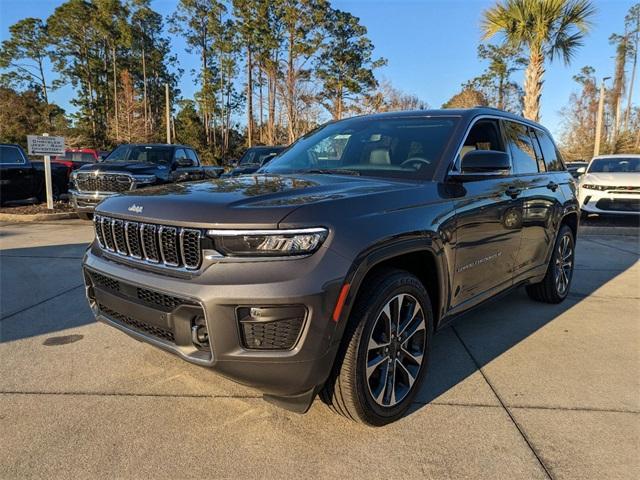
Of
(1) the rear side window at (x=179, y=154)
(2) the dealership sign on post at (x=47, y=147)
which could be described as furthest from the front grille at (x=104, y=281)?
(2) the dealership sign on post at (x=47, y=147)

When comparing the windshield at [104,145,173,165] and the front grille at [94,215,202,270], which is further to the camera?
the windshield at [104,145,173,165]

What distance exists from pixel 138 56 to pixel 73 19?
23.5ft

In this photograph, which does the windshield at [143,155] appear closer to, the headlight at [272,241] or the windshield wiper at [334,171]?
the windshield wiper at [334,171]

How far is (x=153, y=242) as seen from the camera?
95.7 inches

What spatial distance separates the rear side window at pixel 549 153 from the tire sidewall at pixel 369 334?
279 centimetres

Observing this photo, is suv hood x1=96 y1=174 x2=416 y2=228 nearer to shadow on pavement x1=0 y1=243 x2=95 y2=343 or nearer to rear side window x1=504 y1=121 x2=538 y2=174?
rear side window x1=504 y1=121 x2=538 y2=174

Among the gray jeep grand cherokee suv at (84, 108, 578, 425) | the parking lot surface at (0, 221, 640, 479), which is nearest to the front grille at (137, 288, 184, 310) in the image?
the gray jeep grand cherokee suv at (84, 108, 578, 425)

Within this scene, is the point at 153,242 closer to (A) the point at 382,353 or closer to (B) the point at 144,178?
(A) the point at 382,353

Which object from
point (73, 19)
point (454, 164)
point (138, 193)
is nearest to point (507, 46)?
point (454, 164)

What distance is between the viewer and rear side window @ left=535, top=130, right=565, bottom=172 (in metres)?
4.76

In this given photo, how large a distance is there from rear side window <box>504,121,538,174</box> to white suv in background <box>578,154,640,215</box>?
23.8 feet

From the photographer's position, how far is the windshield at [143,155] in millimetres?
11055

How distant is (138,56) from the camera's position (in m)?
53.0

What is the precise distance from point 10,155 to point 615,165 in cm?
1533
